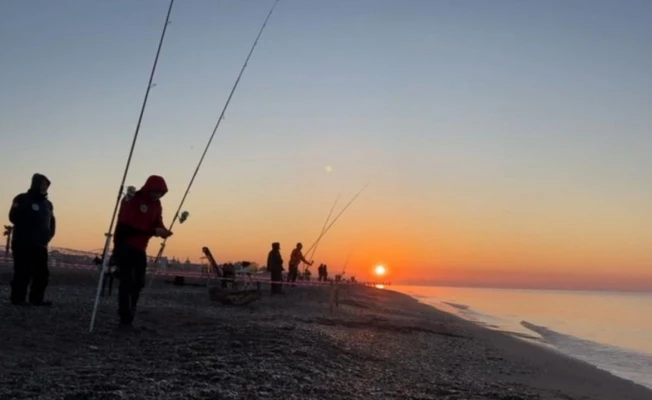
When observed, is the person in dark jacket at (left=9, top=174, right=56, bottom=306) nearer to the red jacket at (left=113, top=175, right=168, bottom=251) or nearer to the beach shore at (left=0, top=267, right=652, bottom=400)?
the beach shore at (left=0, top=267, right=652, bottom=400)

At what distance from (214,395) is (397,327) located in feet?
33.6

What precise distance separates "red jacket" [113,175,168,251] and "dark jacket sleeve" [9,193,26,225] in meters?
2.05

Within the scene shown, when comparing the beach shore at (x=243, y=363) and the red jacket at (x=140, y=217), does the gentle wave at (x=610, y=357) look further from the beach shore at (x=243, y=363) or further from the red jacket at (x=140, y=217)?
the red jacket at (x=140, y=217)

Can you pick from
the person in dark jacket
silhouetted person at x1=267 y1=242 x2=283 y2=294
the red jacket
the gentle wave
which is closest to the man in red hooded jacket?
the red jacket

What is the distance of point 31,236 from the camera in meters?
9.96

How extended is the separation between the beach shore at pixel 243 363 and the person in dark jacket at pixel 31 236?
1.59ft

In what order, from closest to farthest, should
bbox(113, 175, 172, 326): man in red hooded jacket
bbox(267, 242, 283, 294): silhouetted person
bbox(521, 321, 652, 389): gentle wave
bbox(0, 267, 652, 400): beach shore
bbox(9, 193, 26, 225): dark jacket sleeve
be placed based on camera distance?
1. bbox(0, 267, 652, 400): beach shore
2. bbox(113, 175, 172, 326): man in red hooded jacket
3. bbox(9, 193, 26, 225): dark jacket sleeve
4. bbox(521, 321, 652, 389): gentle wave
5. bbox(267, 242, 283, 294): silhouetted person

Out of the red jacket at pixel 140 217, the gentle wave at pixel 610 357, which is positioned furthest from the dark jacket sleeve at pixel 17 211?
the gentle wave at pixel 610 357

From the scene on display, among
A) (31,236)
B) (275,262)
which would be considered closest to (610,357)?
(275,262)

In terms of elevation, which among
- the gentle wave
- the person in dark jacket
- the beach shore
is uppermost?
the person in dark jacket

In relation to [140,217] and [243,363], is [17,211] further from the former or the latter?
[243,363]

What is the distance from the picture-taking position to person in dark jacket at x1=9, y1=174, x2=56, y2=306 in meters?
9.91

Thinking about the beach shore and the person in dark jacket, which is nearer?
the beach shore

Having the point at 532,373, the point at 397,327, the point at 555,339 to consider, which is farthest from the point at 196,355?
the point at 555,339
